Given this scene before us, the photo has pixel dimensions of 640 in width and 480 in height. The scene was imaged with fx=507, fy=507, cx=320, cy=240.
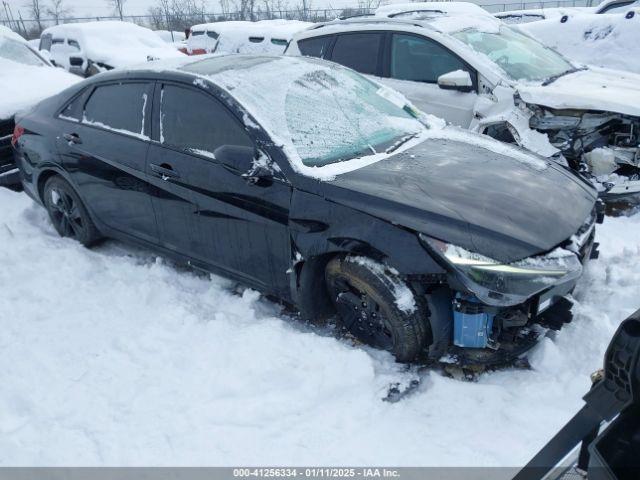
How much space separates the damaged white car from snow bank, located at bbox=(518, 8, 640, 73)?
5.04 meters

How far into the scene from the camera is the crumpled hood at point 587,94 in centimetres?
456

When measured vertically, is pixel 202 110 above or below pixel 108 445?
above

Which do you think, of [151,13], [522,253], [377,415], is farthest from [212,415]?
[151,13]

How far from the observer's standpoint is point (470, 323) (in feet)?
8.61

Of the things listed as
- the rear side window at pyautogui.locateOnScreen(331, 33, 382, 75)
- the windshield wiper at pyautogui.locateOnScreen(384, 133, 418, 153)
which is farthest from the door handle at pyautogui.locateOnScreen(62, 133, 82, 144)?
the rear side window at pyautogui.locateOnScreen(331, 33, 382, 75)

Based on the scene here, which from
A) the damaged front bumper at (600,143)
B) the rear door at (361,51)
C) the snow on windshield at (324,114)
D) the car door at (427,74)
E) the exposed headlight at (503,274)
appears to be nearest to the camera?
the exposed headlight at (503,274)

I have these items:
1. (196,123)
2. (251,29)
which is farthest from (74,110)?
(251,29)

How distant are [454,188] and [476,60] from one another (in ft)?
10.0

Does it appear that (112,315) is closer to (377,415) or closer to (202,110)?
(202,110)

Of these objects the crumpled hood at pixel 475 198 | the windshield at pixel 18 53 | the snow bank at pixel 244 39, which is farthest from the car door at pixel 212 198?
the snow bank at pixel 244 39

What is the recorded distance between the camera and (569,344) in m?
2.93

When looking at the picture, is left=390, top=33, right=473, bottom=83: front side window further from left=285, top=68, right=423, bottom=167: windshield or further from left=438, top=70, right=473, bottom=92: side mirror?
left=285, top=68, right=423, bottom=167: windshield

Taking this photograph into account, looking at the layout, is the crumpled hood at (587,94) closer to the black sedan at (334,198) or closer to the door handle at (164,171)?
the black sedan at (334,198)

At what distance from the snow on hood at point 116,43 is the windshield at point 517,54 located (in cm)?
767
